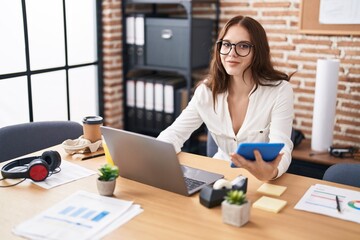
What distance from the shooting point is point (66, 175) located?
1700mm

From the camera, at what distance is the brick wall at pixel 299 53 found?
10.2ft

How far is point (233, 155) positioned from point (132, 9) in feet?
8.13

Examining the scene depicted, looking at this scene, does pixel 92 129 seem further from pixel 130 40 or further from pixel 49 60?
pixel 130 40

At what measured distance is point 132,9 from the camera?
3.64m

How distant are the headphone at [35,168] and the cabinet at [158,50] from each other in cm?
178

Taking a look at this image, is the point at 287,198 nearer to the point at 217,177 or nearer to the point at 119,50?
the point at 217,177

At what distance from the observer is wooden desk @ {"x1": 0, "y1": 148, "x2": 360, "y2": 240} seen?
1265 millimetres

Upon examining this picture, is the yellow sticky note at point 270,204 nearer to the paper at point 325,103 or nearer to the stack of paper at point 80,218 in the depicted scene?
the stack of paper at point 80,218

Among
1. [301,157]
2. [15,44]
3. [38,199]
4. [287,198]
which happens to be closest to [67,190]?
[38,199]

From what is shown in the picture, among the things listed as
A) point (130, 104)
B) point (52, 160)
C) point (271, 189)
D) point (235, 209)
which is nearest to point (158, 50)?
A: point (130, 104)

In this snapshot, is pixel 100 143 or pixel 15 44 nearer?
pixel 100 143

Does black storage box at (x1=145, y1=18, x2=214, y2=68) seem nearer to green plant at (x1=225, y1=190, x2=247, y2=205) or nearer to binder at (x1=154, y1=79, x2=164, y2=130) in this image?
binder at (x1=154, y1=79, x2=164, y2=130)

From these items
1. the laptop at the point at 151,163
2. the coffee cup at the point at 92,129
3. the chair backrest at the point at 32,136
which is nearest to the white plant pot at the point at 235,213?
the laptop at the point at 151,163

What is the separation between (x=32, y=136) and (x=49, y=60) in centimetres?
109
